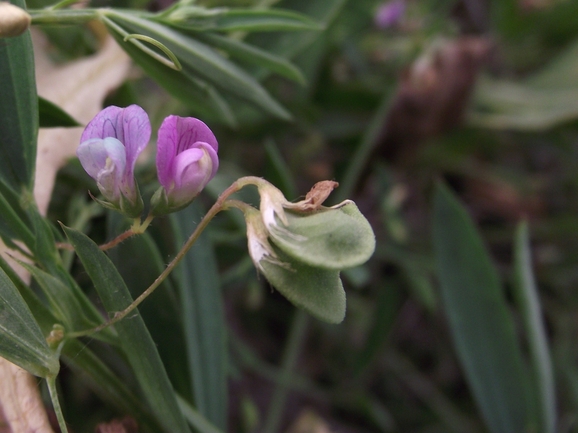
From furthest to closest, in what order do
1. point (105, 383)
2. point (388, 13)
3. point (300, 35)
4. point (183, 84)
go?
point (388, 13) → point (300, 35) → point (183, 84) → point (105, 383)

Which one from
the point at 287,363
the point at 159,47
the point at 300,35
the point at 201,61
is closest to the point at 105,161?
the point at 159,47

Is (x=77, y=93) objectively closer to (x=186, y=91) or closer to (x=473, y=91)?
(x=186, y=91)

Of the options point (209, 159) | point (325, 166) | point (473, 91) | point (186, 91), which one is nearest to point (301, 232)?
point (209, 159)

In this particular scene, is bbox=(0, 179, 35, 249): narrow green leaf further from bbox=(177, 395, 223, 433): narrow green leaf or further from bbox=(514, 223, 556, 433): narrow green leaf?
bbox=(514, 223, 556, 433): narrow green leaf

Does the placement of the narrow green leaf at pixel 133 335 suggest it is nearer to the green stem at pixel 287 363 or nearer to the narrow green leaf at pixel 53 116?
the narrow green leaf at pixel 53 116

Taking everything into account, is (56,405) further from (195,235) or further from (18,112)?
(18,112)

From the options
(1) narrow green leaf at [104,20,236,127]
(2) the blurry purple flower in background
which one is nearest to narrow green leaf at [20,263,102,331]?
(1) narrow green leaf at [104,20,236,127]

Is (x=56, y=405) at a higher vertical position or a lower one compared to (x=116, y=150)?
lower
